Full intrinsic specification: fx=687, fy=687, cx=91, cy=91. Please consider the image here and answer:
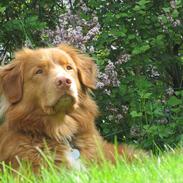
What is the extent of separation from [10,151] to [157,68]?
9.94 feet

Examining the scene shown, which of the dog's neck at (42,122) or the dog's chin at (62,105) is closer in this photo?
the dog's chin at (62,105)

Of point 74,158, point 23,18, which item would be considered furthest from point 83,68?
point 23,18

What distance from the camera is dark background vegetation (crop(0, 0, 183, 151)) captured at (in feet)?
27.7

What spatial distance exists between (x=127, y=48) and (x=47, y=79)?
2.25m

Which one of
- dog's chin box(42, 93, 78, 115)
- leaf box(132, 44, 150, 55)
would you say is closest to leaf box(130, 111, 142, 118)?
leaf box(132, 44, 150, 55)

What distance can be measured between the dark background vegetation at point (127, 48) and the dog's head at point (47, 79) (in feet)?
4.27

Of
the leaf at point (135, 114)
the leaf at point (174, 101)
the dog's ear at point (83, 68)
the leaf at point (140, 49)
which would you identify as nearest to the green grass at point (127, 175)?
the dog's ear at point (83, 68)

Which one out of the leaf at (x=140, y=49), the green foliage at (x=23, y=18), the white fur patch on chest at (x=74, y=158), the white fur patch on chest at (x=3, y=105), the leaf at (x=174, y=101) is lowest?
the leaf at (x=174, y=101)

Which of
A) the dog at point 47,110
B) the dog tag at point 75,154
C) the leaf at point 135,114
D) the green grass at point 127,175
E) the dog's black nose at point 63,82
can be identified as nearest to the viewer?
the green grass at point 127,175

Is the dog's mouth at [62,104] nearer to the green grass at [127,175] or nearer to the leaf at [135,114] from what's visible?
the green grass at [127,175]

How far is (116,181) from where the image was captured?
14.8ft

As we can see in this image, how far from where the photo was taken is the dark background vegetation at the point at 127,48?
27.7ft

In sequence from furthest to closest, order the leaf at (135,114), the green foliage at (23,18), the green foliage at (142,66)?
the green foliage at (23,18)
the green foliage at (142,66)
the leaf at (135,114)

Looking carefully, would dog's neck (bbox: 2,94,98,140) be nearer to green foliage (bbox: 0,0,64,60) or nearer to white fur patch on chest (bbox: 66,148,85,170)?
white fur patch on chest (bbox: 66,148,85,170)
